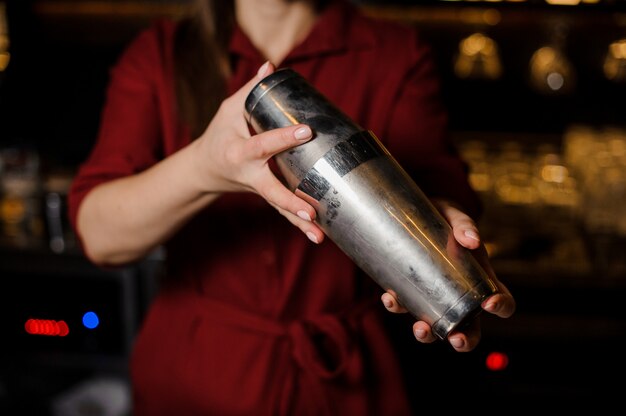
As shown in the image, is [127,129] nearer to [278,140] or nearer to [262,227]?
[262,227]

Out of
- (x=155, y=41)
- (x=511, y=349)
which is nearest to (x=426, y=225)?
(x=155, y=41)

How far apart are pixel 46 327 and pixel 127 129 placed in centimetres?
111

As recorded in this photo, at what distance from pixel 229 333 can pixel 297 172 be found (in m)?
0.47

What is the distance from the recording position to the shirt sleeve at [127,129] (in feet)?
3.37

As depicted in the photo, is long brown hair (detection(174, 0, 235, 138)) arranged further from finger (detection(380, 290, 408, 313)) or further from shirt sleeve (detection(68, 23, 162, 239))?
finger (detection(380, 290, 408, 313))

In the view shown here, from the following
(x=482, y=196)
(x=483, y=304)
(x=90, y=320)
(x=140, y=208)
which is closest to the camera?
(x=483, y=304)

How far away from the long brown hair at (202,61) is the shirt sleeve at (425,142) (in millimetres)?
280

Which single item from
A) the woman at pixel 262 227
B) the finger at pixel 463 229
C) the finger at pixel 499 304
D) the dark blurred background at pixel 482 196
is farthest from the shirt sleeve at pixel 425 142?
the dark blurred background at pixel 482 196

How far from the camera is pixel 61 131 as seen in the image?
2.41m

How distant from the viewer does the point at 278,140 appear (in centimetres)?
66

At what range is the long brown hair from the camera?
1059mm

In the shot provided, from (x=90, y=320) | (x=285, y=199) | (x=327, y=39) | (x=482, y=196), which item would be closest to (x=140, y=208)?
(x=285, y=199)

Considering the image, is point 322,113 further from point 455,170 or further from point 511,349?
point 511,349

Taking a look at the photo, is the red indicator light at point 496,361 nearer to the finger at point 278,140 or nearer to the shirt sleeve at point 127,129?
the shirt sleeve at point 127,129
